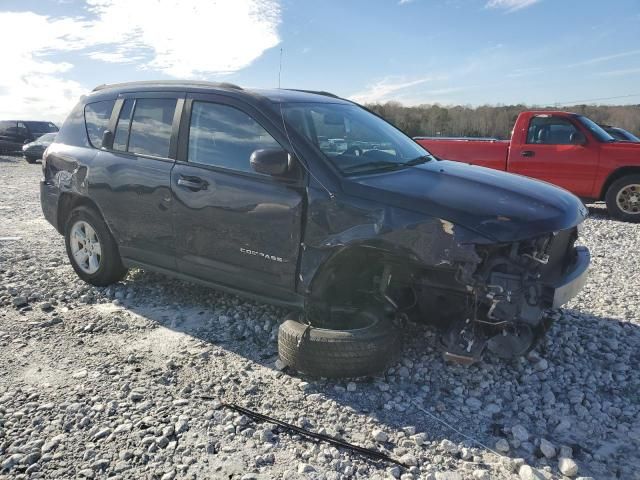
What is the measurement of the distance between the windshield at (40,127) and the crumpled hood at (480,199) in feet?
83.5

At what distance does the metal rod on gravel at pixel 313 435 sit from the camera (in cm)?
263

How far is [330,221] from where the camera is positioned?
11.0 ft

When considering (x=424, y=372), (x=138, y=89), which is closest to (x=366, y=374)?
(x=424, y=372)

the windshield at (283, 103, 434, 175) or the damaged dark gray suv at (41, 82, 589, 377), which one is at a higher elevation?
the windshield at (283, 103, 434, 175)

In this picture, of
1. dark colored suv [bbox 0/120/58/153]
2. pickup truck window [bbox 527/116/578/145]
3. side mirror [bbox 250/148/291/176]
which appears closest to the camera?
side mirror [bbox 250/148/291/176]

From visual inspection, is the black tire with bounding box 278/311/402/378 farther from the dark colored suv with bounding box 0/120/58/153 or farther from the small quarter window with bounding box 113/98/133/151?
the dark colored suv with bounding box 0/120/58/153

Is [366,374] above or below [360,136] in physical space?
below

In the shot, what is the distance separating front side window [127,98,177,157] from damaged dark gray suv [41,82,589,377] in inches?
0.6

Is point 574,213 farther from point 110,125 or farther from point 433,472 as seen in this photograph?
point 110,125

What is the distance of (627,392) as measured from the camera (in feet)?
10.6

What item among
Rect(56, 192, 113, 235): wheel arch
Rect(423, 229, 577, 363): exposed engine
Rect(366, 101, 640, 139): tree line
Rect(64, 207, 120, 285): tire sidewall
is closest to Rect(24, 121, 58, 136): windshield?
Rect(366, 101, 640, 139): tree line

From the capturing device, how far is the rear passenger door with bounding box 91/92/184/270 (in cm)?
421

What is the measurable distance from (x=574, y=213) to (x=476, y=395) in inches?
51.7

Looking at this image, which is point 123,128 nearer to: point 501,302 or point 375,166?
point 375,166
